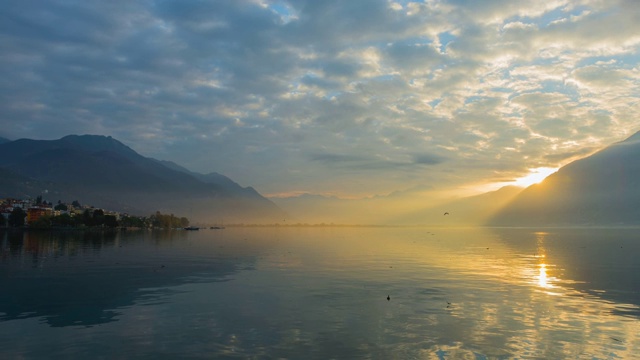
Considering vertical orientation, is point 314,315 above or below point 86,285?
above

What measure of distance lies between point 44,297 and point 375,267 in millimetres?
48482

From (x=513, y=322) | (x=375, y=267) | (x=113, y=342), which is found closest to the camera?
(x=113, y=342)

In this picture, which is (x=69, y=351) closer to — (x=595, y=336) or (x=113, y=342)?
(x=113, y=342)

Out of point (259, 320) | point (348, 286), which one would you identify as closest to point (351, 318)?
point (259, 320)

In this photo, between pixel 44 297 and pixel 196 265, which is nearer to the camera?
pixel 44 297

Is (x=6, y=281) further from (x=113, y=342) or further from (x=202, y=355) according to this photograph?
(x=202, y=355)

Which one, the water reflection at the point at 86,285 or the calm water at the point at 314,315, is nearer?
the calm water at the point at 314,315

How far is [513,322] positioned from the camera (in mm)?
31422

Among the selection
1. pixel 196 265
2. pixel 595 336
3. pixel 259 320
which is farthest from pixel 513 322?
pixel 196 265

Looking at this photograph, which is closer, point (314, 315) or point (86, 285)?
point (314, 315)

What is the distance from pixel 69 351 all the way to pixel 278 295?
21.5 m

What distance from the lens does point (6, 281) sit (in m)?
49.4

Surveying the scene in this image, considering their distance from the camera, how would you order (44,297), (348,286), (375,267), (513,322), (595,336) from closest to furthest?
1. (595,336)
2. (513,322)
3. (44,297)
4. (348,286)
5. (375,267)

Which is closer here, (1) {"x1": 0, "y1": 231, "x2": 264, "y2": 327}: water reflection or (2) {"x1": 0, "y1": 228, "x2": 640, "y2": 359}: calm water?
(2) {"x1": 0, "y1": 228, "x2": 640, "y2": 359}: calm water
